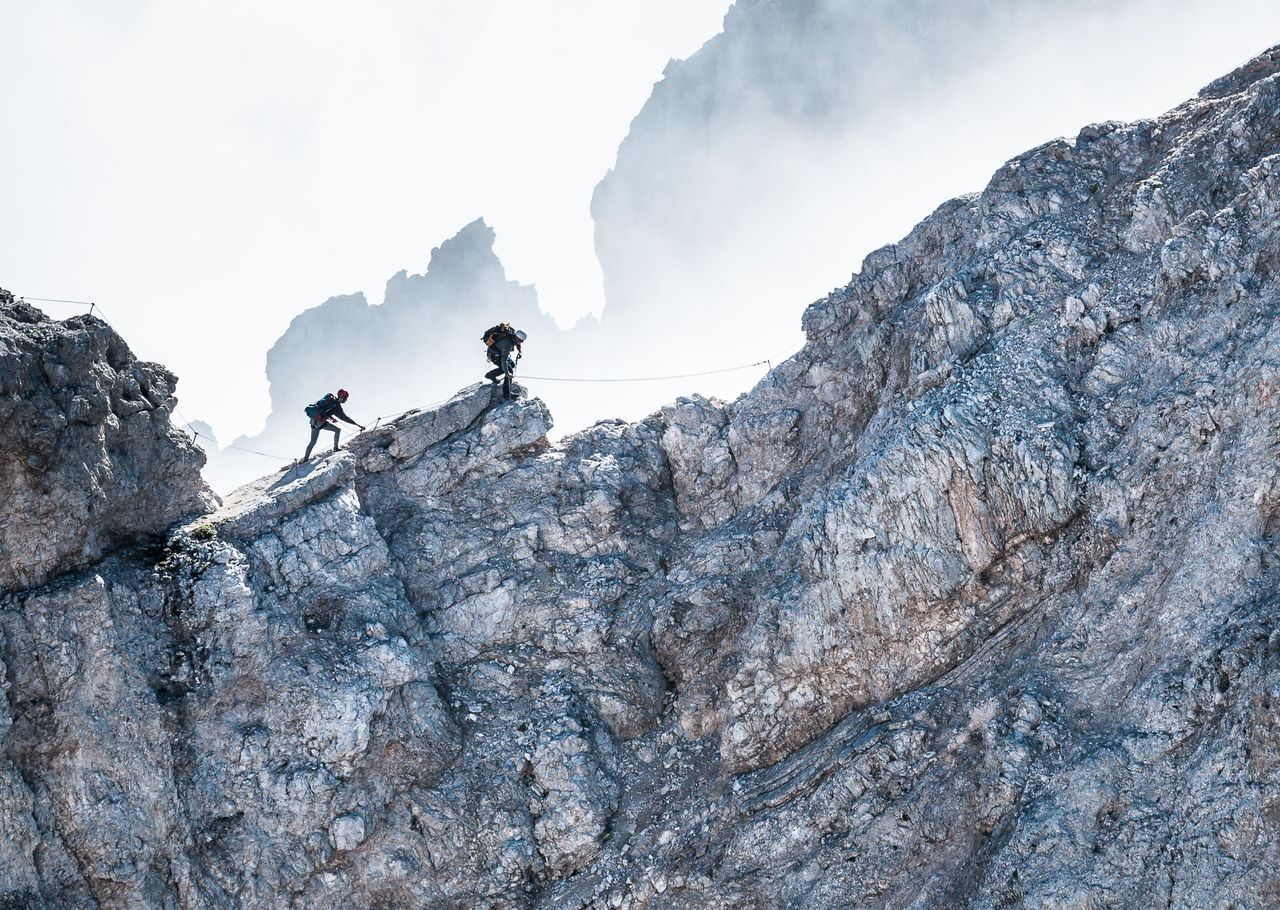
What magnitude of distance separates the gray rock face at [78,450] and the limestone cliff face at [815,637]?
104 centimetres

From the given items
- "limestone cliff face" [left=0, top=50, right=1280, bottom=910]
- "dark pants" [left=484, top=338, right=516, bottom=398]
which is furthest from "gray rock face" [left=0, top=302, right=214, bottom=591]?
"dark pants" [left=484, top=338, right=516, bottom=398]

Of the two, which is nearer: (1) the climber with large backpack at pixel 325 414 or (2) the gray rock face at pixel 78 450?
(2) the gray rock face at pixel 78 450

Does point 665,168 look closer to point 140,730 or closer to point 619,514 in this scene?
point 619,514

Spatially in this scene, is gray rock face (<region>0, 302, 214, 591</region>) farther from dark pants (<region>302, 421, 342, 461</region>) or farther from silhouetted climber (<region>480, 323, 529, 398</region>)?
silhouetted climber (<region>480, 323, 529, 398</region>)

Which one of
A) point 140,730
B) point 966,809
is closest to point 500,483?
point 140,730

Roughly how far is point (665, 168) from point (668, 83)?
26.7 ft

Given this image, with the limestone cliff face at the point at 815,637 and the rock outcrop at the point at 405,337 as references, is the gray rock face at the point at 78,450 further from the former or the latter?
the rock outcrop at the point at 405,337

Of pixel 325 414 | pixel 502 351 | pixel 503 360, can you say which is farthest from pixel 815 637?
pixel 325 414

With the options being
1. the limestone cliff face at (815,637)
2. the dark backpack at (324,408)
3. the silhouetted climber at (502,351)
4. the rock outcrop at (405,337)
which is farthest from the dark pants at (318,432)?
the rock outcrop at (405,337)

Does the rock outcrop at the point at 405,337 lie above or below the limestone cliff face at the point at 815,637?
above

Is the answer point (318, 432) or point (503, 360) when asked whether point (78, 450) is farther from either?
point (503, 360)

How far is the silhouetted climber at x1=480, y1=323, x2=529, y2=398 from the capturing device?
126ft

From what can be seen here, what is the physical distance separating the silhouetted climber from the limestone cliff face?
3930 millimetres

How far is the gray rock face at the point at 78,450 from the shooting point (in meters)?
30.2
